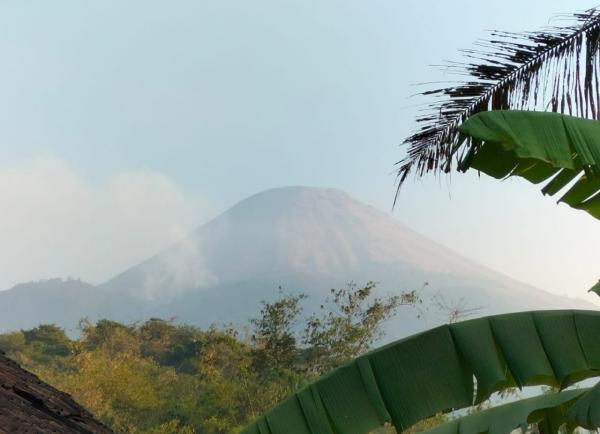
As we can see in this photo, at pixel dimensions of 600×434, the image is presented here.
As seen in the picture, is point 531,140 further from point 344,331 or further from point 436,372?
point 344,331

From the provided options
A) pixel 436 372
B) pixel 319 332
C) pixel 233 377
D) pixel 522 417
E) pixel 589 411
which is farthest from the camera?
pixel 233 377

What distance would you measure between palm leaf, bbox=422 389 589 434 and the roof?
97.5 inches

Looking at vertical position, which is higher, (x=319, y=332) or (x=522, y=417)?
(x=522, y=417)

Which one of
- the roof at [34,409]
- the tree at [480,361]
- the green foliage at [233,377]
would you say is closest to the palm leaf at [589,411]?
the tree at [480,361]

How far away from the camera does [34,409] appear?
492 centimetres

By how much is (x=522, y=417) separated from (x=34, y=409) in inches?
135

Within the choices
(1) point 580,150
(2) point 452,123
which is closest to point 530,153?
(1) point 580,150

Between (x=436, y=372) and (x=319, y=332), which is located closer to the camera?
(x=436, y=372)

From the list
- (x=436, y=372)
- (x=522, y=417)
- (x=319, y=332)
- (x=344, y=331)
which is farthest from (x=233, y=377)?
(x=436, y=372)

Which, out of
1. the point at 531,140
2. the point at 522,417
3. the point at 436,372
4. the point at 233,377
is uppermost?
the point at 531,140

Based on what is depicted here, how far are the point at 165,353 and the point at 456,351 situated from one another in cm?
3126

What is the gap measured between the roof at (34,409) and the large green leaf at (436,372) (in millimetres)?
2360

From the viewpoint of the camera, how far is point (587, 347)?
2.64 meters

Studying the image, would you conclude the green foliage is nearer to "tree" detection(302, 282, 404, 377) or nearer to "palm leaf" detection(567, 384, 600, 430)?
"tree" detection(302, 282, 404, 377)
